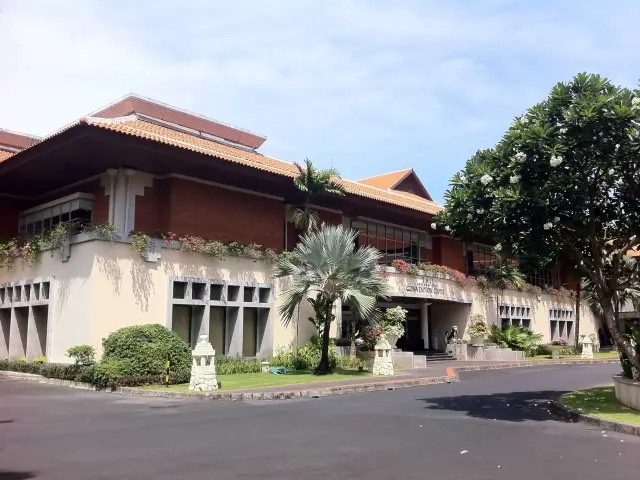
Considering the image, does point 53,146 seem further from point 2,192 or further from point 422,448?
point 422,448

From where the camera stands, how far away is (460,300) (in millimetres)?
33281

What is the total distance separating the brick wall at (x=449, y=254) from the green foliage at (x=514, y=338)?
441cm

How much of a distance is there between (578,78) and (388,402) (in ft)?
26.1

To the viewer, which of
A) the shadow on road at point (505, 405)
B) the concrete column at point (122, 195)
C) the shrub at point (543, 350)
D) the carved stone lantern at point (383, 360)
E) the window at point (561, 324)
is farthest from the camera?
the window at point (561, 324)

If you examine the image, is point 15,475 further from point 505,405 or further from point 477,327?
point 477,327

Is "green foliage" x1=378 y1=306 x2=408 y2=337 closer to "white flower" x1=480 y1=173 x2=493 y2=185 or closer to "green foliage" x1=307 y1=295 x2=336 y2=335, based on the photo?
"green foliage" x1=307 y1=295 x2=336 y2=335

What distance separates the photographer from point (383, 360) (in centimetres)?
2145

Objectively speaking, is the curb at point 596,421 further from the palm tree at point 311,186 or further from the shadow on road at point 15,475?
the palm tree at point 311,186

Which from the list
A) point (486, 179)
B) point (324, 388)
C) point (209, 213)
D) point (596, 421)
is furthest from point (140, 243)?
point (596, 421)

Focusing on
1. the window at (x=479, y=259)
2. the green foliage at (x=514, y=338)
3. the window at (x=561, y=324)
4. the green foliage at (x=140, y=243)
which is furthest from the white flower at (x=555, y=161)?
the window at (x=561, y=324)

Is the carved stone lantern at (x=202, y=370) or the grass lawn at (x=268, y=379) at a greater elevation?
the carved stone lantern at (x=202, y=370)

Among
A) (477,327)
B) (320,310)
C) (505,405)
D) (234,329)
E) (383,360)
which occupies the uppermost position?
(320,310)

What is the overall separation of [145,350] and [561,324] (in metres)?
33.7

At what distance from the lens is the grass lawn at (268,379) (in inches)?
658
